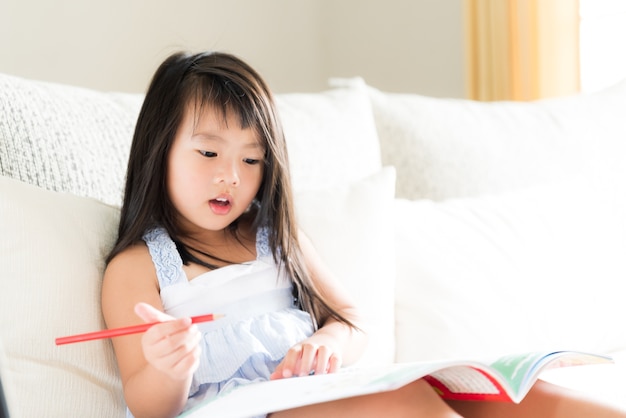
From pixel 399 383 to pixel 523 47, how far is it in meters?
1.86

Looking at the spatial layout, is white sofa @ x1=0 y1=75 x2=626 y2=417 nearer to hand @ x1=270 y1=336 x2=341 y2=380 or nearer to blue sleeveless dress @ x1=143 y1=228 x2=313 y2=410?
blue sleeveless dress @ x1=143 y1=228 x2=313 y2=410

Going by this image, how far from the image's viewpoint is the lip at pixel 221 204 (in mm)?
1120

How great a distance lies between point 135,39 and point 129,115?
1.11 meters

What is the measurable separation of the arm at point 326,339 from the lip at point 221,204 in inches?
6.0

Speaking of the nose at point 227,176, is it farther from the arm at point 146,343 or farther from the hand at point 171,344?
the hand at point 171,344

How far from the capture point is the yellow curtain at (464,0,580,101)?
94.3 inches

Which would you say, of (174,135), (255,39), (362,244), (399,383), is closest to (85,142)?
(174,135)

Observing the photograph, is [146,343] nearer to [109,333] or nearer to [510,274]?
[109,333]

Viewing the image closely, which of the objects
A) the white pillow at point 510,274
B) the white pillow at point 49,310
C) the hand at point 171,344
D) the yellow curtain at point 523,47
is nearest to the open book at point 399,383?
the hand at point 171,344

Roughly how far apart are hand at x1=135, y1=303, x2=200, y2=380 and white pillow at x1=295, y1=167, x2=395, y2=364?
16.7 inches

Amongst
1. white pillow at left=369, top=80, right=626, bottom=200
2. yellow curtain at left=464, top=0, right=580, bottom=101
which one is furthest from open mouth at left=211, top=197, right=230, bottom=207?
yellow curtain at left=464, top=0, right=580, bottom=101

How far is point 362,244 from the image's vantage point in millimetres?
1303

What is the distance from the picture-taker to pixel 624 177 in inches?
69.1

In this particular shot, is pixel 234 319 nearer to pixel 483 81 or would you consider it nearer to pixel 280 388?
pixel 280 388
